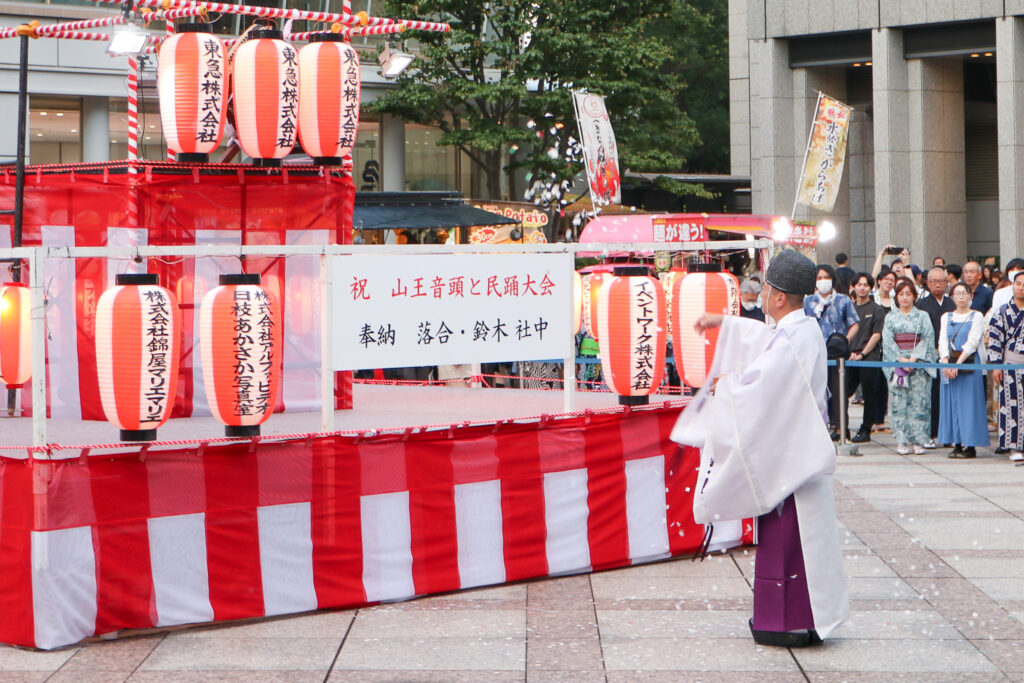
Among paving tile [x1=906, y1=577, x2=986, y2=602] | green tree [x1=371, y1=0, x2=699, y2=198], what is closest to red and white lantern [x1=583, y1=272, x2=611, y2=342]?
paving tile [x1=906, y1=577, x2=986, y2=602]

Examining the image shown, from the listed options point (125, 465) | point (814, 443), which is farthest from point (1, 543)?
point (814, 443)

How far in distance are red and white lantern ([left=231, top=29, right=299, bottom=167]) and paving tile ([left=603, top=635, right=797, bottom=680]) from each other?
A: 408 cm

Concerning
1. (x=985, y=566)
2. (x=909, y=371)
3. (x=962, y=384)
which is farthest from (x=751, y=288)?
(x=985, y=566)

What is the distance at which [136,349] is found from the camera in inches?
246

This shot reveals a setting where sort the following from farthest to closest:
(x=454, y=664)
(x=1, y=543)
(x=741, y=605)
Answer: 1. (x=741, y=605)
2. (x=1, y=543)
3. (x=454, y=664)

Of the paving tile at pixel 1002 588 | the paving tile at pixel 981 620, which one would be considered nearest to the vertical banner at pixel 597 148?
the paving tile at pixel 1002 588

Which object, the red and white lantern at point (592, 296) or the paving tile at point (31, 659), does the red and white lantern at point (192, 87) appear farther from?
the paving tile at point (31, 659)

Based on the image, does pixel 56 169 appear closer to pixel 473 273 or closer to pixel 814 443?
pixel 473 273

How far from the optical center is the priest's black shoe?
6.09 meters

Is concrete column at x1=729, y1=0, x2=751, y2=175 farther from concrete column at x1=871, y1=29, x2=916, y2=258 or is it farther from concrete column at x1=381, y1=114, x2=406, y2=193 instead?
concrete column at x1=381, y1=114, x2=406, y2=193

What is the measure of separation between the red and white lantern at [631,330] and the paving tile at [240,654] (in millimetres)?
2570

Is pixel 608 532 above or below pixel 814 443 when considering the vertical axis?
below

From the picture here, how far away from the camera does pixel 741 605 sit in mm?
6930

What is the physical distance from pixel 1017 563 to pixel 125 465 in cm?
530
